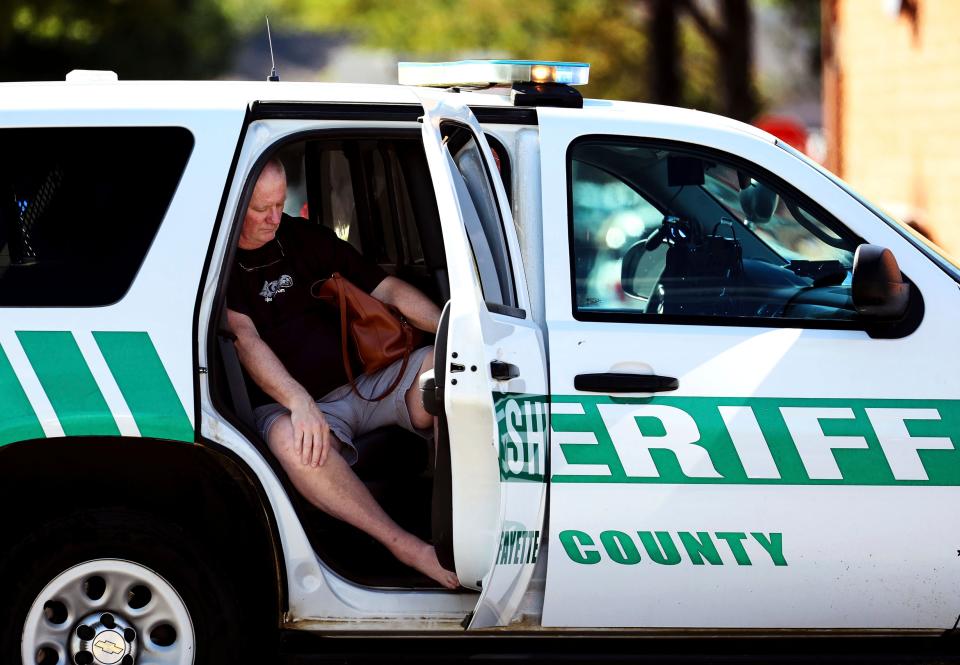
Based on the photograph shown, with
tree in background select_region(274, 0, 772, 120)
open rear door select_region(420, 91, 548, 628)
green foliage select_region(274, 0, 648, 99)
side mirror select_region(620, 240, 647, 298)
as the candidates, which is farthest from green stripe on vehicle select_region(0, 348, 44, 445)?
green foliage select_region(274, 0, 648, 99)

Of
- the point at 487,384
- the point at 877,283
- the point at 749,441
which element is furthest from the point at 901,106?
the point at 487,384

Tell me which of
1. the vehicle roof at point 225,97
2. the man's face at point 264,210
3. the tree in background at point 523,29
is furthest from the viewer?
the tree in background at point 523,29

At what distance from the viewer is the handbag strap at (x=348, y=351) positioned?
424 centimetres

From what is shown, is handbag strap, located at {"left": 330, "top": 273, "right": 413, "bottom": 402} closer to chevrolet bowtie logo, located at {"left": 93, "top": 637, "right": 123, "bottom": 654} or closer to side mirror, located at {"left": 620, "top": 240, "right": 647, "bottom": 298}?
side mirror, located at {"left": 620, "top": 240, "right": 647, "bottom": 298}

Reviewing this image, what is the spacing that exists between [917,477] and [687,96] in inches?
1149

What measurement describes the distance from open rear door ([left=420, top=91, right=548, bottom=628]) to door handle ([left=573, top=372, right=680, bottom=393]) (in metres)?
0.11

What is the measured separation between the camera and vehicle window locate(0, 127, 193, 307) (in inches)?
147

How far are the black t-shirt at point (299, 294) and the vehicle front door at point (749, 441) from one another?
2.59 ft

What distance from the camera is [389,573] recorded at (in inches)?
161

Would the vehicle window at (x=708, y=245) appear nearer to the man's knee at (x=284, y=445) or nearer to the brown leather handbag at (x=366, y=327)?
the brown leather handbag at (x=366, y=327)

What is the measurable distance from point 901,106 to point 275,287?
1008 centimetres

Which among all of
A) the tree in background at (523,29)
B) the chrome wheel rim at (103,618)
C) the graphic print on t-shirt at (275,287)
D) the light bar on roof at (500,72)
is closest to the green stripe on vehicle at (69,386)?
the chrome wheel rim at (103,618)

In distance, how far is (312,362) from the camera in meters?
4.28

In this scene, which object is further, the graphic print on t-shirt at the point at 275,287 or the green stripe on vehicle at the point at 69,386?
the graphic print on t-shirt at the point at 275,287
